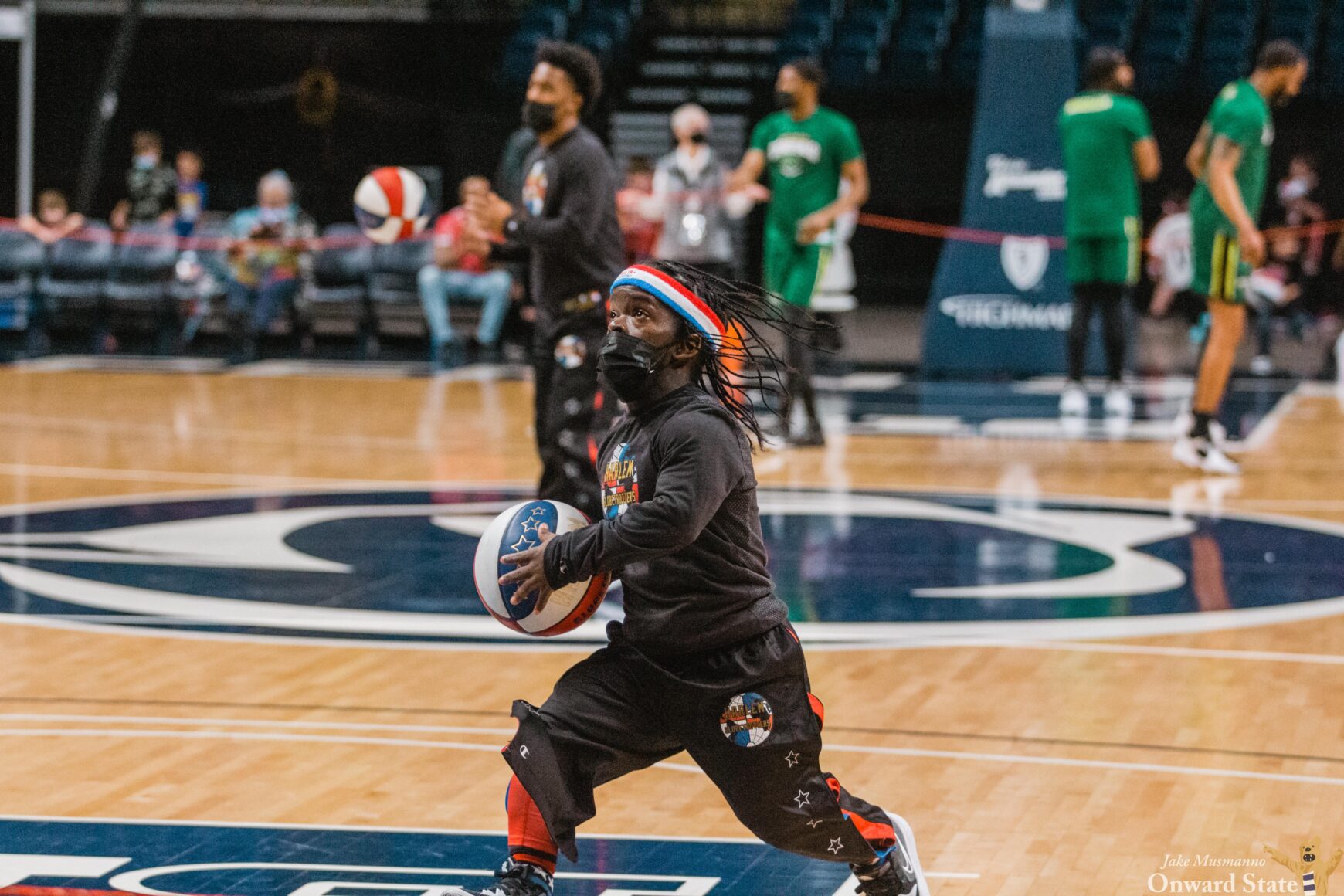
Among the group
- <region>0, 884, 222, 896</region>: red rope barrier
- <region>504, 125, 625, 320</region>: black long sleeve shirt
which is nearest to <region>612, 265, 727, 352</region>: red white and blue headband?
<region>0, 884, 222, 896</region>: red rope barrier

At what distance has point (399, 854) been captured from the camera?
425 cm

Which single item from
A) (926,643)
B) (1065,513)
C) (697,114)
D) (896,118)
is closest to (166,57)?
(896,118)

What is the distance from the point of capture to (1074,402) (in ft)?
40.7

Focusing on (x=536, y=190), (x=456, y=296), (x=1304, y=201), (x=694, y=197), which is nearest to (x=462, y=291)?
(x=456, y=296)

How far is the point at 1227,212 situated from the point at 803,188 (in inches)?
100

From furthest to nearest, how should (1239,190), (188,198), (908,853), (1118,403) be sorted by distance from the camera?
(188,198) < (1118,403) < (1239,190) < (908,853)

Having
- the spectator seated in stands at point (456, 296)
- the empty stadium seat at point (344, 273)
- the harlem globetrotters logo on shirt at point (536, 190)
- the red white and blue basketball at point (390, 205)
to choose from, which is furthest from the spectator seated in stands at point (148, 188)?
the harlem globetrotters logo on shirt at point (536, 190)

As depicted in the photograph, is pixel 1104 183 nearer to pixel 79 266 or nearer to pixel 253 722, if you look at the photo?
pixel 253 722

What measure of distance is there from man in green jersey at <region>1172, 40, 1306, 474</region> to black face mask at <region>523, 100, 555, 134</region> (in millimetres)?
4121

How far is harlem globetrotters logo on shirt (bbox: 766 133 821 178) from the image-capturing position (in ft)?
37.1

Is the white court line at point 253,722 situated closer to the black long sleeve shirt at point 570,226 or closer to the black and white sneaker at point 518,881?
the black and white sneaker at point 518,881

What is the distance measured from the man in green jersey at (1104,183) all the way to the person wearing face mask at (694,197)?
231 centimetres

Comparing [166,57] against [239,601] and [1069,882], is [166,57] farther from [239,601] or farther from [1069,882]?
[1069,882]

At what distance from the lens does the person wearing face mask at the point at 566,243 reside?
6.97 m
